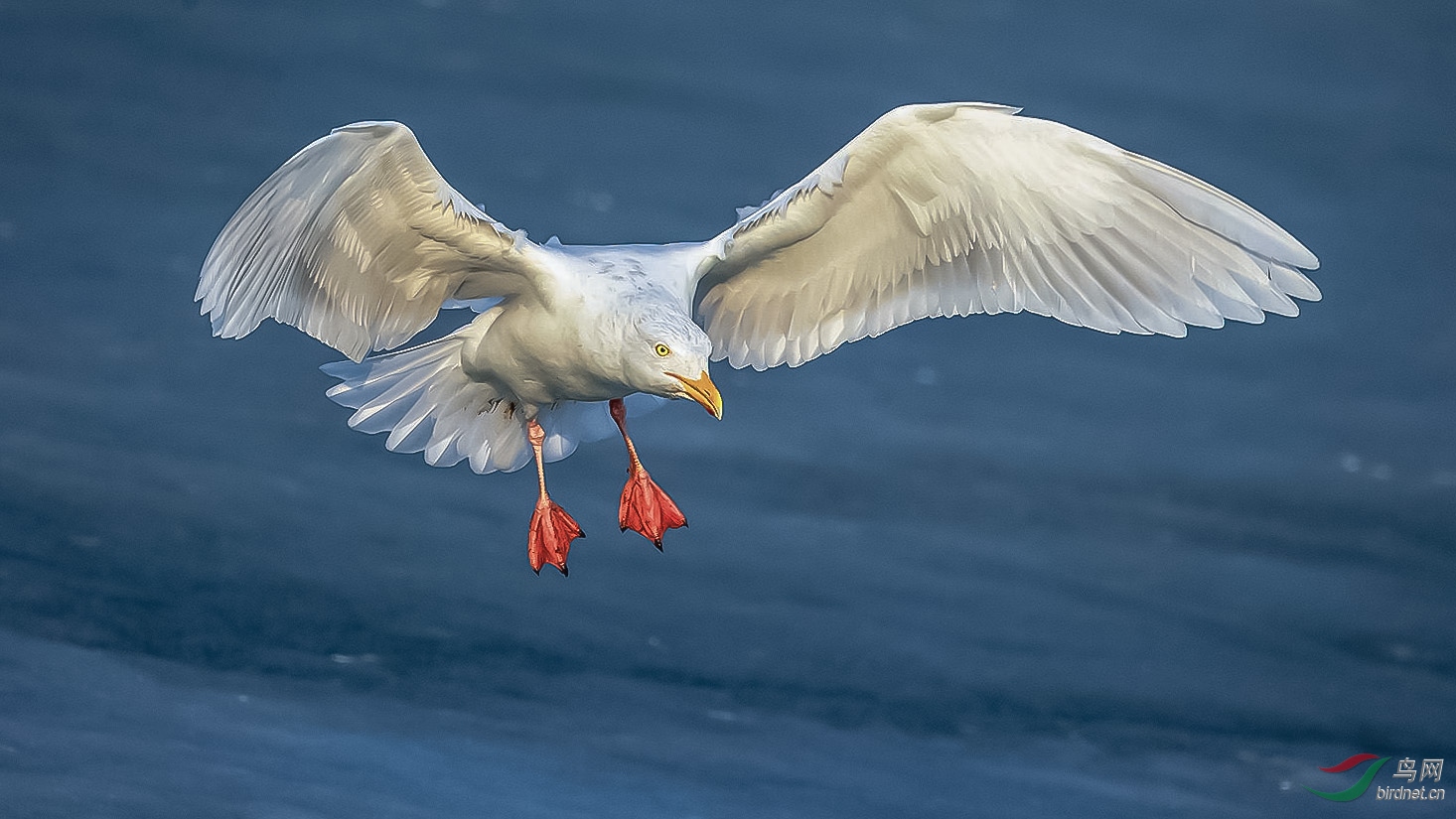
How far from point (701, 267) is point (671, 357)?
553mm

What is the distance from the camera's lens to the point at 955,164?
199 inches

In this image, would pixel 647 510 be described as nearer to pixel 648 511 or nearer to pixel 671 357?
pixel 648 511

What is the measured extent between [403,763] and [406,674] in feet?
1.41

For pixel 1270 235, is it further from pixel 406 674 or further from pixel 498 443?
pixel 406 674

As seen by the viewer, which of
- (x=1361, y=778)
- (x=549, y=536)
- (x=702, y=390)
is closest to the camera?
(x=702, y=390)

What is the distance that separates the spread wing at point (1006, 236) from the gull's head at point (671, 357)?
46cm

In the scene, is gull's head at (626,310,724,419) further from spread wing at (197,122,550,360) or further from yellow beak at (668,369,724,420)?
spread wing at (197,122,550,360)

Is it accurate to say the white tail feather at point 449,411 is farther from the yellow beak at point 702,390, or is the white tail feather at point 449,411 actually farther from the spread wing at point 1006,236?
the yellow beak at point 702,390

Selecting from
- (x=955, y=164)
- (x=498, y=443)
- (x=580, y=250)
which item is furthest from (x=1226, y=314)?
(x=498, y=443)

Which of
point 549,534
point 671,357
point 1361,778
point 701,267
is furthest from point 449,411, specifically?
point 1361,778

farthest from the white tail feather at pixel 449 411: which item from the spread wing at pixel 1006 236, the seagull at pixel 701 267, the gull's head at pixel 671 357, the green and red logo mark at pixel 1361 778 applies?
the green and red logo mark at pixel 1361 778

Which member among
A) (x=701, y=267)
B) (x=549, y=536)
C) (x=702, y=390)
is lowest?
(x=549, y=536)

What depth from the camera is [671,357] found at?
15.3 ft

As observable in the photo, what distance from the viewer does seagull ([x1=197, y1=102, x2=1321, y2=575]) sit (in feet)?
15.9
